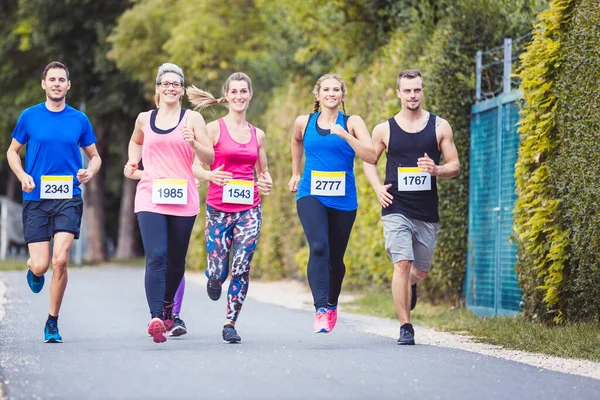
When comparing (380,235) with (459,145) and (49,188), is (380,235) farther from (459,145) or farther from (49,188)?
(49,188)

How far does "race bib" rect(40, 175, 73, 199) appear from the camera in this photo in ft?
31.4

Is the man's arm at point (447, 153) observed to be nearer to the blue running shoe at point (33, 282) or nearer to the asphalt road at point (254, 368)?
the asphalt road at point (254, 368)

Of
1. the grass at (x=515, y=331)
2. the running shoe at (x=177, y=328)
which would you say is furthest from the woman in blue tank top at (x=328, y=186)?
the grass at (x=515, y=331)

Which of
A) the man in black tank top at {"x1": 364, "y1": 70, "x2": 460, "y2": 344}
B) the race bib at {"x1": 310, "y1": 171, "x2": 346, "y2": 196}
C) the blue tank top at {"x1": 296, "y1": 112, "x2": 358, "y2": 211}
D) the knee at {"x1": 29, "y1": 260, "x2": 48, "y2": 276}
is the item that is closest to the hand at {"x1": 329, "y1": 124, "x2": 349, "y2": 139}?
the blue tank top at {"x1": 296, "y1": 112, "x2": 358, "y2": 211}

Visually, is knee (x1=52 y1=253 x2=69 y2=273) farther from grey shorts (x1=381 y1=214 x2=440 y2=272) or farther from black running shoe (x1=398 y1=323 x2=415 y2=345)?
black running shoe (x1=398 y1=323 x2=415 y2=345)

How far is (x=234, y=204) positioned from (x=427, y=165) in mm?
1540

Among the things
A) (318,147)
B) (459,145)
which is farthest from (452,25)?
(318,147)

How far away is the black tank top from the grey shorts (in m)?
0.06

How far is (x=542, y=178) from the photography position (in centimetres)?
1068

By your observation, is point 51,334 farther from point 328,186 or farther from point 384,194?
point 384,194

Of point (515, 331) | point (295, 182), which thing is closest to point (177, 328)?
point (295, 182)

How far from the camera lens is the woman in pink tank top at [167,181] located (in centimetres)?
912

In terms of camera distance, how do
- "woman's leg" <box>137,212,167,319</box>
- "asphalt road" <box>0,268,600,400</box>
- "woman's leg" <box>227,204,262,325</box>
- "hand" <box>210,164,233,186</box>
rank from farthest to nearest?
"woman's leg" <box>227,204,262,325</box> → "hand" <box>210,164,233,186</box> → "woman's leg" <box>137,212,167,319</box> → "asphalt road" <box>0,268,600,400</box>

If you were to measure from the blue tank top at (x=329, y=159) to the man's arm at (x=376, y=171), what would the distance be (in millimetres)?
159
